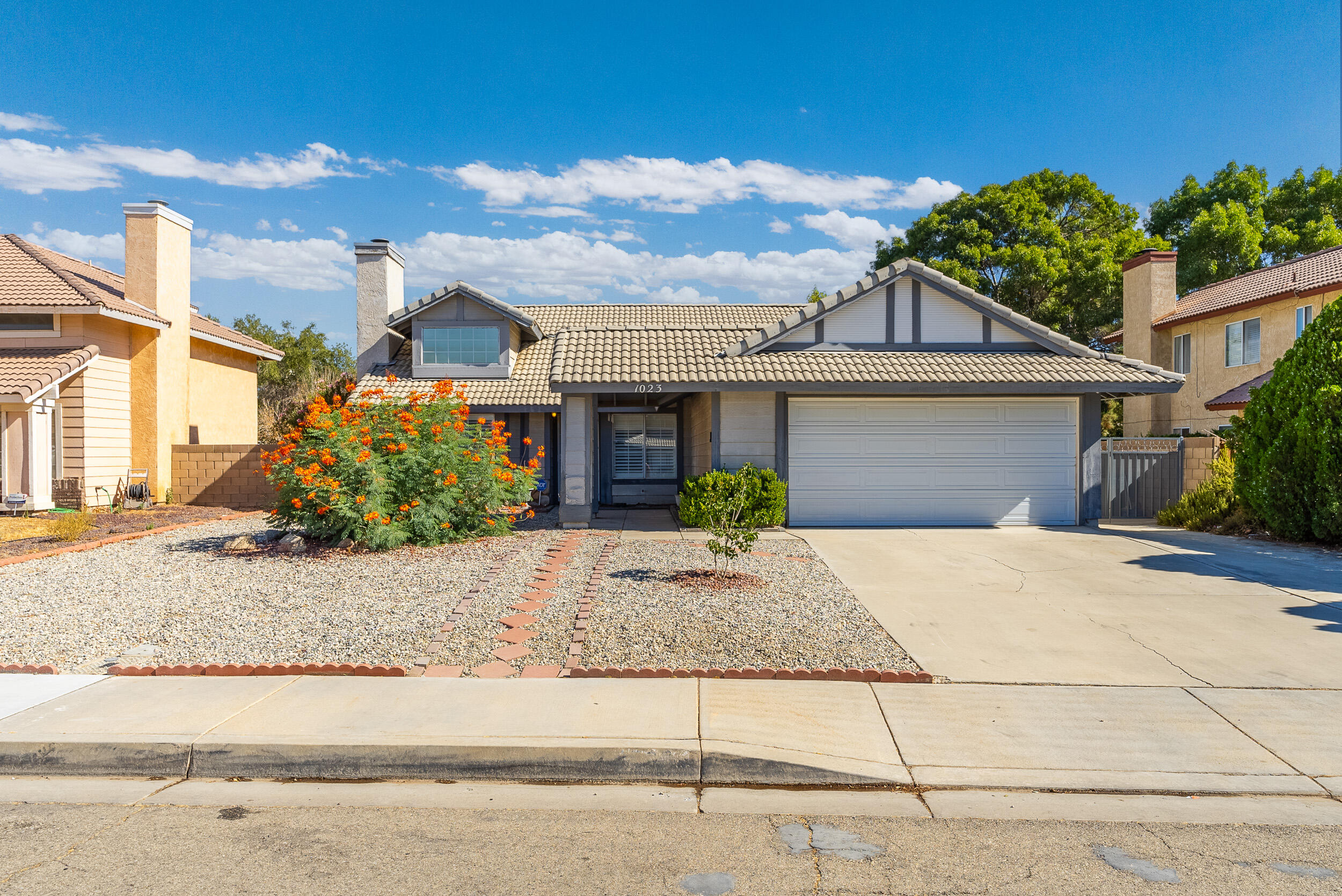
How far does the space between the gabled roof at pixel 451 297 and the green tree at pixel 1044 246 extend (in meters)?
18.7

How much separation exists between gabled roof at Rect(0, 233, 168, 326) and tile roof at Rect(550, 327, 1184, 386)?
9.24 metres

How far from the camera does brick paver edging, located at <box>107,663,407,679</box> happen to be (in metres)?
5.98

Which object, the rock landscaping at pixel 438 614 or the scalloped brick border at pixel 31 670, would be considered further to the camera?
the rock landscaping at pixel 438 614

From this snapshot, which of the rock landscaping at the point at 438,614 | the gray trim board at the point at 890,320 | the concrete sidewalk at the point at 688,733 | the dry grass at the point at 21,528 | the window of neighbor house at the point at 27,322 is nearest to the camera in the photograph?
the concrete sidewalk at the point at 688,733

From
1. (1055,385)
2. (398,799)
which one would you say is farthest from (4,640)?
(1055,385)

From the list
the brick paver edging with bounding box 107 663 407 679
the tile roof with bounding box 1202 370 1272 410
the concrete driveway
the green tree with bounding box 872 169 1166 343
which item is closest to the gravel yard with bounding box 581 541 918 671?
the concrete driveway

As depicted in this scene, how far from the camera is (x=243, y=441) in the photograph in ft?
71.9

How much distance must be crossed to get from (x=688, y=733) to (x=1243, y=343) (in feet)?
81.1

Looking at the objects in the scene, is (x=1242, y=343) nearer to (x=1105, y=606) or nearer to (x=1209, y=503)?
(x=1209, y=503)

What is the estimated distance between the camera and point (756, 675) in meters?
5.92

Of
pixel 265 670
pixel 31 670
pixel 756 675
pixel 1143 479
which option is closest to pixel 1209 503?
pixel 1143 479

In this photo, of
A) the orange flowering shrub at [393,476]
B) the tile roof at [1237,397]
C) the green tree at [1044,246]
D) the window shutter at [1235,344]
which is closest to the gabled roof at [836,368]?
the orange flowering shrub at [393,476]

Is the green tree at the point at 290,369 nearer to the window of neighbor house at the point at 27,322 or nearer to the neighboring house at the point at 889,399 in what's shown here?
the window of neighbor house at the point at 27,322

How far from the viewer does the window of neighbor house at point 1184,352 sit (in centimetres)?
2477
